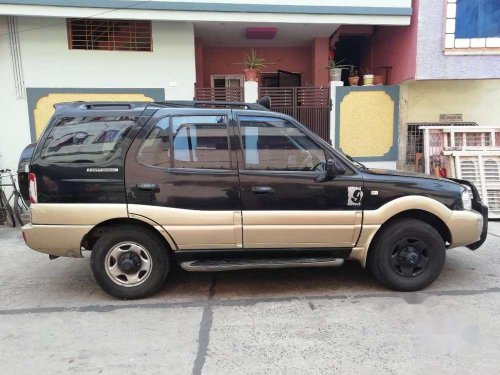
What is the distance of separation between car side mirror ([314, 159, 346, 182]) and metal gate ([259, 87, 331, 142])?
5.20m

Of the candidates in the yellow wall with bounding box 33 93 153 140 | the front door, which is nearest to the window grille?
the front door

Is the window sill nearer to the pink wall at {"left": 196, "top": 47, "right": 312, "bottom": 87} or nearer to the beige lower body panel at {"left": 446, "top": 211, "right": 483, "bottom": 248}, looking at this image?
the pink wall at {"left": 196, "top": 47, "right": 312, "bottom": 87}

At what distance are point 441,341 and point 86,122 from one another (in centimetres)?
375

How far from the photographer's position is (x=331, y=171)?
13.4 ft

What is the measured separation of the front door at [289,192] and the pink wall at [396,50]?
5904mm

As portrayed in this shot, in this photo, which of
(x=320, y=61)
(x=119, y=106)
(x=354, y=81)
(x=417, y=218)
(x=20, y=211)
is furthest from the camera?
(x=320, y=61)

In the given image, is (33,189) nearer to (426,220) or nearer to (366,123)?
(426,220)

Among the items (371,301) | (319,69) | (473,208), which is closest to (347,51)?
(319,69)

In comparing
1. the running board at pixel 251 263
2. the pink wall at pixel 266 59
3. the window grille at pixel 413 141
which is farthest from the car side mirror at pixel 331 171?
the pink wall at pixel 266 59

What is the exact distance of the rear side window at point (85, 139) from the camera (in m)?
4.08

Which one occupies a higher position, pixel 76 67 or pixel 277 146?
pixel 76 67

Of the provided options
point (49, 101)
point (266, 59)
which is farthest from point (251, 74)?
point (49, 101)

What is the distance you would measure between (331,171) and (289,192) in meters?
0.46

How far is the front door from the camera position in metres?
4.12
